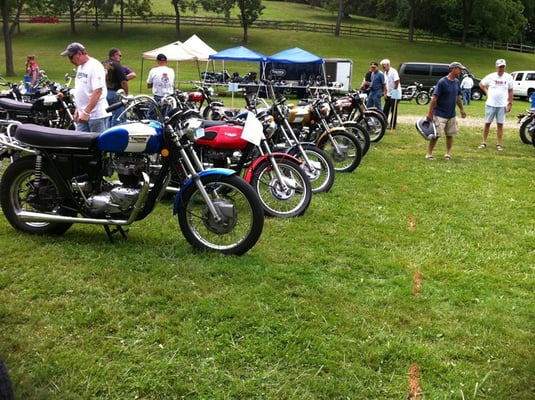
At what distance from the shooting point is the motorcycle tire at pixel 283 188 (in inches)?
211

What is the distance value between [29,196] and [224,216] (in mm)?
1739

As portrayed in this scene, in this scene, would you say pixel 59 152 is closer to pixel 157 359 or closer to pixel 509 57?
pixel 157 359

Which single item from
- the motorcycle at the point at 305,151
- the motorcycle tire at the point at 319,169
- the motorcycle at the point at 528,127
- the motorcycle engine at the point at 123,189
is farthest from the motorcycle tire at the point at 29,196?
the motorcycle at the point at 528,127

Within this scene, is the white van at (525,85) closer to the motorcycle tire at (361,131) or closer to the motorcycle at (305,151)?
the motorcycle tire at (361,131)

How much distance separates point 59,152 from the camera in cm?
430

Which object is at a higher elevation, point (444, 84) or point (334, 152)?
point (444, 84)

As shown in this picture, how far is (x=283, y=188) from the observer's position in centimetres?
534

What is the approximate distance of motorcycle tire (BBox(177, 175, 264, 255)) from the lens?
4.10 meters

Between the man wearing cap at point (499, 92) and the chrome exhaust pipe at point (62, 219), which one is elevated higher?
the man wearing cap at point (499, 92)

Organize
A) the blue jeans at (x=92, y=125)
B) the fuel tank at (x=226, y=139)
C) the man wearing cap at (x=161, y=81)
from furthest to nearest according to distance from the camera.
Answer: the man wearing cap at (x=161, y=81), the blue jeans at (x=92, y=125), the fuel tank at (x=226, y=139)

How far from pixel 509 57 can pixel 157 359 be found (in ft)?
168

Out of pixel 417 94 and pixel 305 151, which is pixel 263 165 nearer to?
pixel 305 151

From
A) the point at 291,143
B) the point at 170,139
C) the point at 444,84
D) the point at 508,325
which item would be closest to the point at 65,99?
the point at 291,143

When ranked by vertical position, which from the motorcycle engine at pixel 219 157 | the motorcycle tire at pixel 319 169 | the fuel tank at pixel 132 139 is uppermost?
the fuel tank at pixel 132 139
